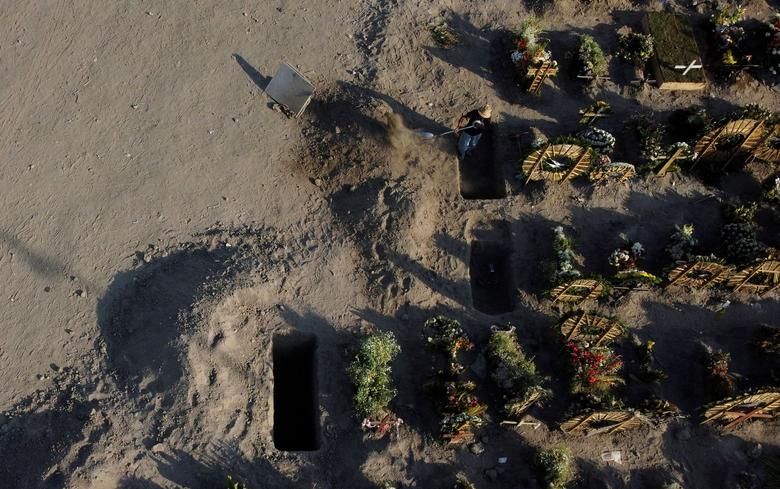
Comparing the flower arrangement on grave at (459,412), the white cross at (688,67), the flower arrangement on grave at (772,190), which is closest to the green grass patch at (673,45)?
the white cross at (688,67)

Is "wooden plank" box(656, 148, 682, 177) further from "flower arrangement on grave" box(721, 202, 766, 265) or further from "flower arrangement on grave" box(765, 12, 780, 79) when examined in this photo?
"flower arrangement on grave" box(765, 12, 780, 79)

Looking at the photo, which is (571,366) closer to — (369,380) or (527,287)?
(527,287)

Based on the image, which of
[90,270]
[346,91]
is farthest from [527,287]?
[90,270]

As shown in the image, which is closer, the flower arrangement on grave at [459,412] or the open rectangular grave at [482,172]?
the flower arrangement on grave at [459,412]

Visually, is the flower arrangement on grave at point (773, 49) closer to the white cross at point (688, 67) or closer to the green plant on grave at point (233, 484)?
the white cross at point (688, 67)

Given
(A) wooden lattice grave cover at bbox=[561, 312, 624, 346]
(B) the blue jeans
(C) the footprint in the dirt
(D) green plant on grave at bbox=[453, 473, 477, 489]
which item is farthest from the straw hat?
(D) green plant on grave at bbox=[453, 473, 477, 489]

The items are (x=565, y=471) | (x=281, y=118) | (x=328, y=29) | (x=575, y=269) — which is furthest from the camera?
(x=328, y=29)

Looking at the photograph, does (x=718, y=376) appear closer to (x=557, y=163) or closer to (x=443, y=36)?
(x=557, y=163)
